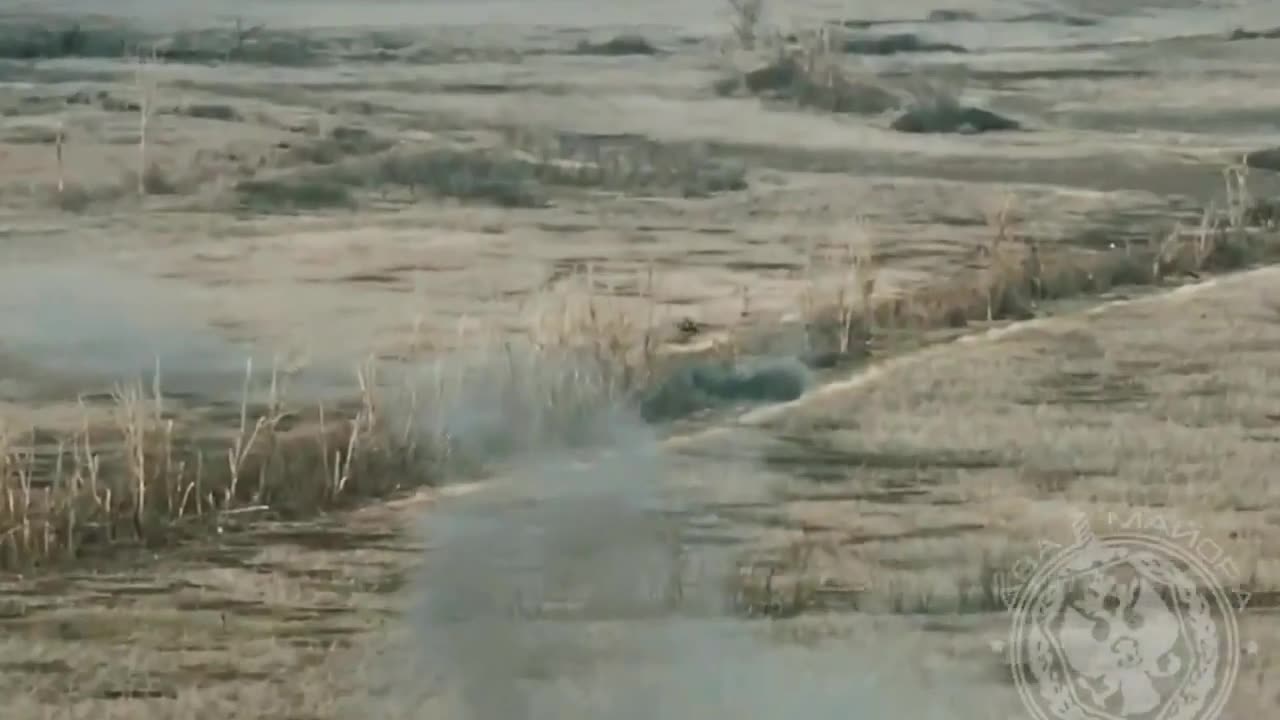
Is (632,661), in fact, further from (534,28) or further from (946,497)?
(534,28)

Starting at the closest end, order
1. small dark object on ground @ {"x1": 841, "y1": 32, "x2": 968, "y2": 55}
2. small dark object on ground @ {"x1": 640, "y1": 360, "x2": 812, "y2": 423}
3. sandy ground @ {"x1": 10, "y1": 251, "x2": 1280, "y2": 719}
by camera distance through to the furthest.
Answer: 1. sandy ground @ {"x1": 10, "y1": 251, "x2": 1280, "y2": 719}
2. small dark object on ground @ {"x1": 640, "y1": 360, "x2": 812, "y2": 423}
3. small dark object on ground @ {"x1": 841, "y1": 32, "x2": 968, "y2": 55}

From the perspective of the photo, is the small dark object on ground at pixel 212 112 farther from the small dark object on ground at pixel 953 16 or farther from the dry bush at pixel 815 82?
the small dark object on ground at pixel 953 16

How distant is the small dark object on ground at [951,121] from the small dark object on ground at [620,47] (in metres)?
0.28

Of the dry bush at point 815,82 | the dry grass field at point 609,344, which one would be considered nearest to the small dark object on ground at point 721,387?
the dry grass field at point 609,344

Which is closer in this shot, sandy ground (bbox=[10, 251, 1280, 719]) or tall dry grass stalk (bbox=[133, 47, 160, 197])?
sandy ground (bbox=[10, 251, 1280, 719])

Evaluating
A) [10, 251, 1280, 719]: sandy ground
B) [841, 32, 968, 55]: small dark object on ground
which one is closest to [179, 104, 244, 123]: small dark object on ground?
[10, 251, 1280, 719]: sandy ground

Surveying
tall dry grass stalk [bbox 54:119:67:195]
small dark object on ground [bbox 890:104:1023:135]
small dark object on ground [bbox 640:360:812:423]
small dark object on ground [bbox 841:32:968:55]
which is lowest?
small dark object on ground [bbox 640:360:812:423]

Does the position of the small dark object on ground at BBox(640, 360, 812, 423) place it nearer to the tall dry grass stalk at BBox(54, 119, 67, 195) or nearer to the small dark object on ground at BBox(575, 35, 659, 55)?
the small dark object on ground at BBox(575, 35, 659, 55)

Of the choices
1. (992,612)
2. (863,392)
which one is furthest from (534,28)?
(992,612)

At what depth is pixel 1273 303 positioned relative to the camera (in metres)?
1.76

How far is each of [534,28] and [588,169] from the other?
0.61ft

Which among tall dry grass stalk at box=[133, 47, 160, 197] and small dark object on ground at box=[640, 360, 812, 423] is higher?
tall dry grass stalk at box=[133, 47, 160, 197]

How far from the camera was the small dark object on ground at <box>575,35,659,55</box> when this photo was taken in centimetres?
183

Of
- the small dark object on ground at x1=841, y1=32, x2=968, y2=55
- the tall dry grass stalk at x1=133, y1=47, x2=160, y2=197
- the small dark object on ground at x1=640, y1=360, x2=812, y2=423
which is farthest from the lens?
the small dark object on ground at x1=841, y1=32, x2=968, y2=55
